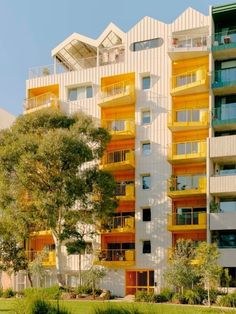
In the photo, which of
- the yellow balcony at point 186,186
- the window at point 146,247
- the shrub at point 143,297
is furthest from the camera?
the window at point 146,247

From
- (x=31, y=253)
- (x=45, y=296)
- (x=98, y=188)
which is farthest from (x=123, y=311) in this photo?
(x=31, y=253)

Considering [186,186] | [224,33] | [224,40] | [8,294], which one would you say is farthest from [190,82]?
[8,294]

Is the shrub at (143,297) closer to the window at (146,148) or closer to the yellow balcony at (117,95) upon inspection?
the window at (146,148)

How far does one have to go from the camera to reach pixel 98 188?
1629 inches

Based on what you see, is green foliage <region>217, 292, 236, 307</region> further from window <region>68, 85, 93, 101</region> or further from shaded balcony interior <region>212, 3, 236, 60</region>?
window <region>68, 85, 93, 101</region>

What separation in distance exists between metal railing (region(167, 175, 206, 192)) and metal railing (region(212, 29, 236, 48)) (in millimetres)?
9972

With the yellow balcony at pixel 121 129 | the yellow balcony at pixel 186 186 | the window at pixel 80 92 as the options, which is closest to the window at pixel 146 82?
the yellow balcony at pixel 121 129

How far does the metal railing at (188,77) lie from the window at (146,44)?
10.4 ft

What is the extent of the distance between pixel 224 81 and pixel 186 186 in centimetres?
832

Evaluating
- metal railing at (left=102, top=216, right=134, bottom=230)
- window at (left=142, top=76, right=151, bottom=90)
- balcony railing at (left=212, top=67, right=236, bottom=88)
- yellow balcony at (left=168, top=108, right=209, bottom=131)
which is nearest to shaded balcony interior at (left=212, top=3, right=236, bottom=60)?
balcony railing at (left=212, top=67, right=236, bottom=88)

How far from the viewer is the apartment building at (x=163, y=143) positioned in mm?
42688

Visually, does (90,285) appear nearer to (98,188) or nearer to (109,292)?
(109,292)

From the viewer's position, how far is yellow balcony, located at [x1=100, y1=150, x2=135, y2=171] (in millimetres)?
45081

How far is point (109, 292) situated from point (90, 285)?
1520mm
